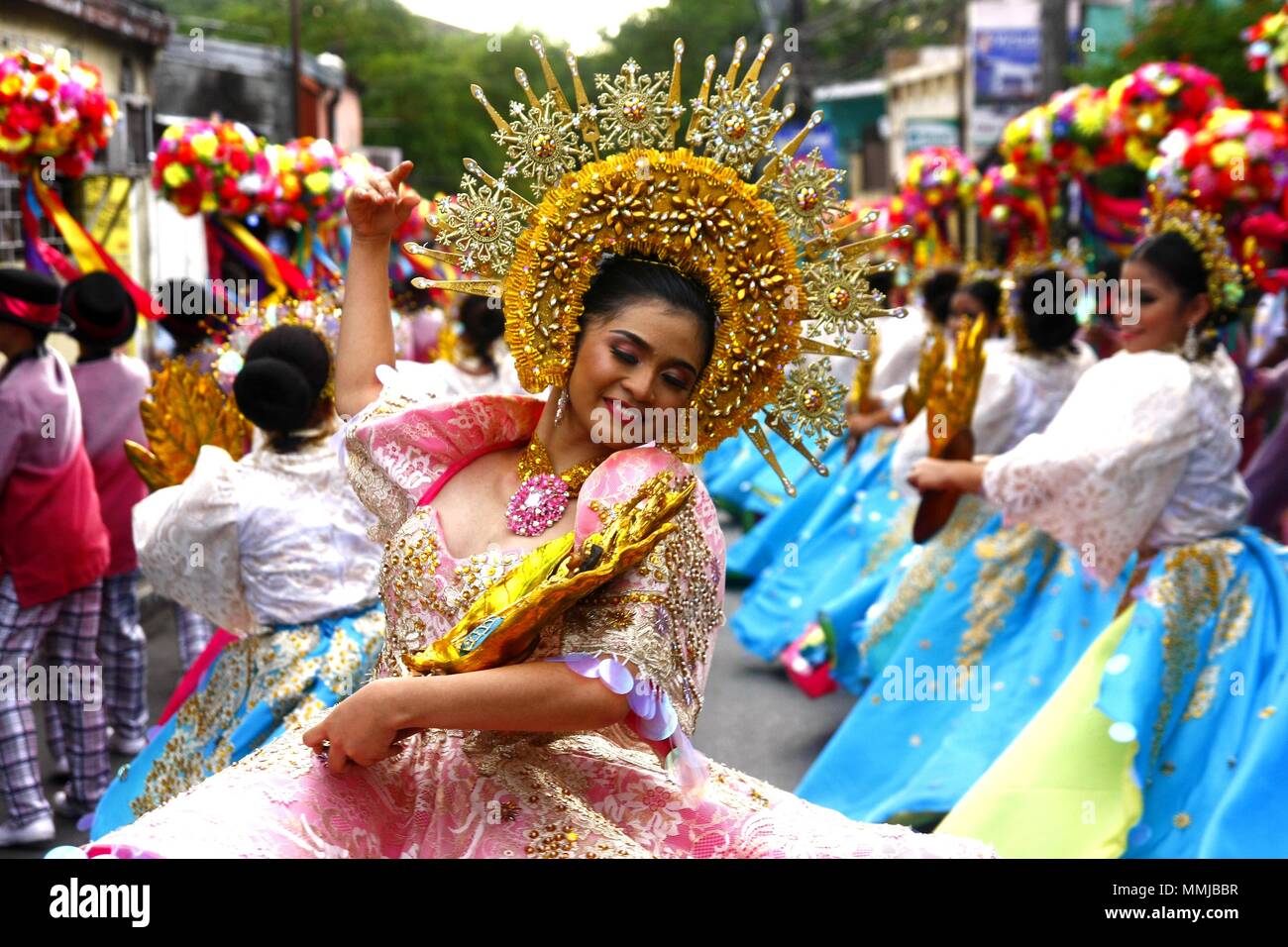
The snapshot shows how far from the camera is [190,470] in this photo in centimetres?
452

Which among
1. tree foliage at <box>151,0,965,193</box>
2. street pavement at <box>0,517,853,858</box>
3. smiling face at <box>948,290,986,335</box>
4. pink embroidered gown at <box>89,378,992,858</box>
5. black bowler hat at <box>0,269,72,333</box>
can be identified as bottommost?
street pavement at <box>0,517,853,858</box>

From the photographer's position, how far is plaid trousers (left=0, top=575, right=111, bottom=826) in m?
5.33

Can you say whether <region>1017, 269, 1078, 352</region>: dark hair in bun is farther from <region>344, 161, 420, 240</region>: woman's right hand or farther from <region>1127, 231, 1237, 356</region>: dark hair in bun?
<region>344, 161, 420, 240</region>: woman's right hand

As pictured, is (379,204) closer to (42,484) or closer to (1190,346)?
(1190,346)

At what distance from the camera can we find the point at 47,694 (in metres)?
5.64

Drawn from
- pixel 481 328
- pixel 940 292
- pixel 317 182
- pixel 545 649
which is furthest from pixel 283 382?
pixel 940 292

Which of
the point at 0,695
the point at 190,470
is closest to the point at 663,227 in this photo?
the point at 190,470

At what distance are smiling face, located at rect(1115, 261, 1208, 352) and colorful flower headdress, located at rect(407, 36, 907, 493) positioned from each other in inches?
93.9

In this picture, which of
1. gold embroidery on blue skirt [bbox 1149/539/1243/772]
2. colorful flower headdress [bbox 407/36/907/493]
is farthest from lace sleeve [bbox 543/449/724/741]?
gold embroidery on blue skirt [bbox 1149/539/1243/772]

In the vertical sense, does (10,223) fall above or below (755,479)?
above

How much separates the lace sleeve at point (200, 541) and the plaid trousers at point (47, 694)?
1.36m

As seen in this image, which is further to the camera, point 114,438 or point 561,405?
point 114,438

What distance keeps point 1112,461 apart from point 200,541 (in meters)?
2.61

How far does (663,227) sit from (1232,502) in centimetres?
294
